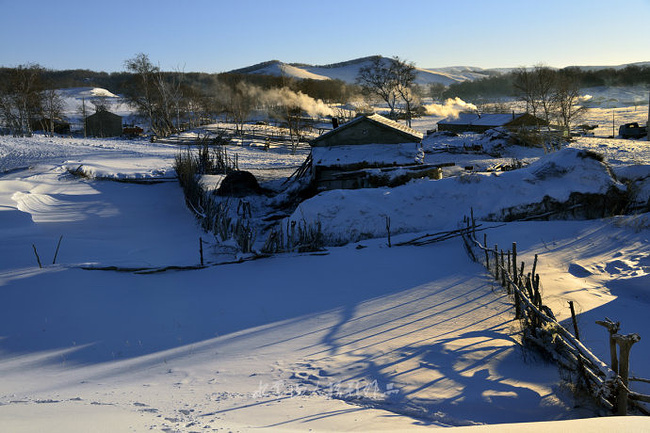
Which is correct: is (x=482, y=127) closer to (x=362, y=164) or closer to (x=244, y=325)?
(x=362, y=164)

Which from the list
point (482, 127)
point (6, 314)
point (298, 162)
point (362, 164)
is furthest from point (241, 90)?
point (6, 314)

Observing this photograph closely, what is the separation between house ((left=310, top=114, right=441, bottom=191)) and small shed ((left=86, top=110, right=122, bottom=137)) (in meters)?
40.1

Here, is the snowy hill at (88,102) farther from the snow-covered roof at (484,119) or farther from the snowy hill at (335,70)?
the snowy hill at (335,70)

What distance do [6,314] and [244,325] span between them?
3.25 metres

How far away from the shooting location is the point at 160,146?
3095cm

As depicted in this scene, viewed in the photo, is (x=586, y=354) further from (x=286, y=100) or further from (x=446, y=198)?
(x=286, y=100)

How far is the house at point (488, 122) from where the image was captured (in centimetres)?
4128

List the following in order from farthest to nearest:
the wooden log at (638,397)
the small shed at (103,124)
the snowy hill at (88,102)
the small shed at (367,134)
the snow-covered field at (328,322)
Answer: the snowy hill at (88,102) < the small shed at (103,124) < the small shed at (367,134) < the snow-covered field at (328,322) < the wooden log at (638,397)

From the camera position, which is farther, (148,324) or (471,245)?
(471,245)

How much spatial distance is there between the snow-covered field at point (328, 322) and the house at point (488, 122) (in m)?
31.6

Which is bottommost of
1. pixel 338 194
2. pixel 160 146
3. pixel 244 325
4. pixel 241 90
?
pixel 244 325

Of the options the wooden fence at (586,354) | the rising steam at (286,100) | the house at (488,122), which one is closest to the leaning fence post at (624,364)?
the wooden fence at (586,354)

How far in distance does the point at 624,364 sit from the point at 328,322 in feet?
10.3

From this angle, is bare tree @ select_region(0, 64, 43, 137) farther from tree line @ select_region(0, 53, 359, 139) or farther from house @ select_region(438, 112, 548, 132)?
house @ select_region(438, 112, 548, 132)
